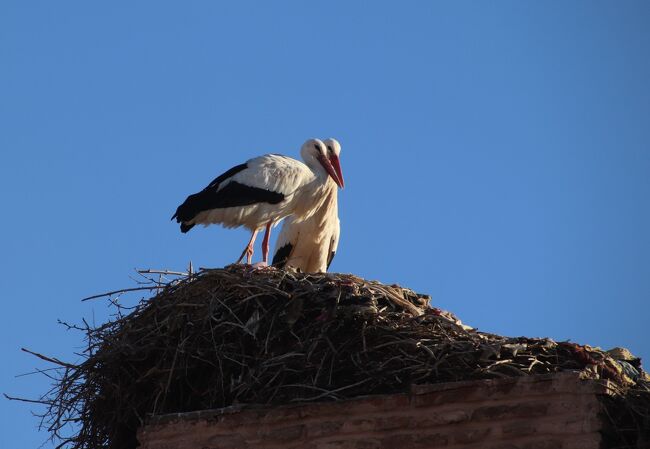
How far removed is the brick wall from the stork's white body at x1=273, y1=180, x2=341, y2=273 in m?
3.89

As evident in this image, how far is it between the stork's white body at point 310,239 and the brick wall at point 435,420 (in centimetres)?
389

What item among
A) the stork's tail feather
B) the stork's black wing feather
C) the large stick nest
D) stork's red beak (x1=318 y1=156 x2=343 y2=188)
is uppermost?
stork's red beak (x1=318 y1=156 x2=343 y2=188)

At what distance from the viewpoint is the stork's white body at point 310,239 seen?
9477 millimetres

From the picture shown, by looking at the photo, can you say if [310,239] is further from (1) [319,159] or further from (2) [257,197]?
(2) [257,197]

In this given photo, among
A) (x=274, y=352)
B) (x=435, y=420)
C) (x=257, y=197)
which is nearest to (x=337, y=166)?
(x=257, y=197)

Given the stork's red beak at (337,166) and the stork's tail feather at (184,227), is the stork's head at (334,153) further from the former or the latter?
the stork's tail feather at (184,227)

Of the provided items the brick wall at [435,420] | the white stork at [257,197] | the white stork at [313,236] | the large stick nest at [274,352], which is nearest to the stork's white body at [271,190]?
the white stork at [257,197]

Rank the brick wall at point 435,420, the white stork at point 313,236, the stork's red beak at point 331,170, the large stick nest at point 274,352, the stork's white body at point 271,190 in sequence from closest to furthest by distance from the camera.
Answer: the brick wall at point 435,420 → the large stick nest at point 274,352 → the stork's white body at point 271,190 → the stork's red beak at point 331,170 → the white stork at point 313,236

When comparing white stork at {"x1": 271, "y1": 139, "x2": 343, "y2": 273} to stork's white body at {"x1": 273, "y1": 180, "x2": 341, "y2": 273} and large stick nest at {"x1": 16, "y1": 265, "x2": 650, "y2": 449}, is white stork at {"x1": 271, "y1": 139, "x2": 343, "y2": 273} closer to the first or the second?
stork's white body at {"x1": 273, "y1": 180, "x2": 341, "y2": 273}

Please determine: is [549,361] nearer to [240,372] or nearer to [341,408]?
[341,408]

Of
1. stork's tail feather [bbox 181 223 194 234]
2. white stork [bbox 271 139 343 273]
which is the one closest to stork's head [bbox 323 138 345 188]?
white stork [bbox 271 139 343 273]

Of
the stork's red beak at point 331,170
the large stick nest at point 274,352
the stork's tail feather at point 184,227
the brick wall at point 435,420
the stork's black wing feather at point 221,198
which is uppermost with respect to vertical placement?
the stork's red beak at point 331,170

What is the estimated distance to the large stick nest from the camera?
226 inches

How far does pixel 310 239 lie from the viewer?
958 cm
